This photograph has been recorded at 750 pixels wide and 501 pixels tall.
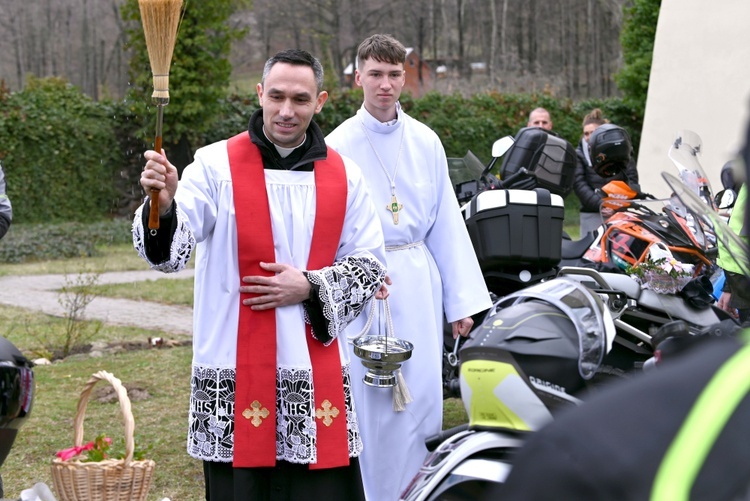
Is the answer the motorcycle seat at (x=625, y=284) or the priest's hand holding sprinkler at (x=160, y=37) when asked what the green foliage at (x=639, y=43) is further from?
the priest's hand holding sprinkler at (x=160, y=37)

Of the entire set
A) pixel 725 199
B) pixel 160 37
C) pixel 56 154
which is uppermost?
pixel 160 37

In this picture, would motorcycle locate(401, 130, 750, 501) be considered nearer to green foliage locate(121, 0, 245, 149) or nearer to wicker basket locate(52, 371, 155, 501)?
wicker basket locate(52, 371, 155, 501)

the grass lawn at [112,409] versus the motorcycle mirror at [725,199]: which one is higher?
the motorcycle mirror at [725,199]

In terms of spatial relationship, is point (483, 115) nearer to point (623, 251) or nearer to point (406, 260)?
point (623, 251)

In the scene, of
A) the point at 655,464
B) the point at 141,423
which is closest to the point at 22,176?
the point at 141,423

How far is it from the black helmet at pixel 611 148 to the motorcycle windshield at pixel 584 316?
3825 millimetres

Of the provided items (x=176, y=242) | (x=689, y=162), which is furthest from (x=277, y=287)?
(x=689, y=162)

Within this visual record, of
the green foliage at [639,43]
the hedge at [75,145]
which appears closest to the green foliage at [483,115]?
the hedge at [75,145]

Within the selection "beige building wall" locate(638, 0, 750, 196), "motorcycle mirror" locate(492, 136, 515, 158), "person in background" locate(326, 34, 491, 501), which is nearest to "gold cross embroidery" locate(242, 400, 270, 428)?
"person in background" locate(326, 34, 491, 501)

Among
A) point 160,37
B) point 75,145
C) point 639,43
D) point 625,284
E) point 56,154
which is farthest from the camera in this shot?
point 639,43

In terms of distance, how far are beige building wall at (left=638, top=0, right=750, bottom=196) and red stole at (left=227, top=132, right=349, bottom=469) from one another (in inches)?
455

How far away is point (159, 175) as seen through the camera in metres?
3.23

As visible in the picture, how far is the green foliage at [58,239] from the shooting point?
55.9 feet

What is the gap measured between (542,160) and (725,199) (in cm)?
110
